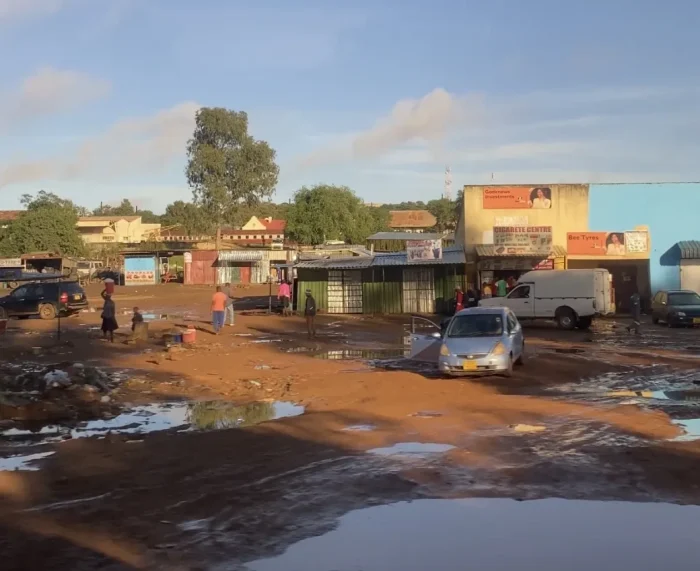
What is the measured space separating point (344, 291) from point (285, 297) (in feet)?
9.97

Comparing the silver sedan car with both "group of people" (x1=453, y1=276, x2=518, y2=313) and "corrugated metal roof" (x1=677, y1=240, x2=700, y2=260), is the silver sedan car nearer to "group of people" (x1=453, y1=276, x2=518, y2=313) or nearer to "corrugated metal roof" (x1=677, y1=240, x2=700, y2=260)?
"group of people" (x1=453, y1=276, x2=518, y2=313)

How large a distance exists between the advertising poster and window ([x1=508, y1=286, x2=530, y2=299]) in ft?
28.4

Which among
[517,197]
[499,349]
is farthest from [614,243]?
[499,349]

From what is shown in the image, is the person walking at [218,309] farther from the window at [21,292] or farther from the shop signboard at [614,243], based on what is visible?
the shop signboard at [614,243]

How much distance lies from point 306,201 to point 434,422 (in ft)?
239

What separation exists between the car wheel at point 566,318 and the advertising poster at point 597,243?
8.92 m

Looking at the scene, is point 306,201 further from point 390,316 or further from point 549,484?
point 549,484

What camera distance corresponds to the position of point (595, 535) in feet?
23.2

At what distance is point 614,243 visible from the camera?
38.6m

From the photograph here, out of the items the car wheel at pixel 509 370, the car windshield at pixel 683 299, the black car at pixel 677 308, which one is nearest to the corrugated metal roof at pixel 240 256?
the black car at pixel 677 308

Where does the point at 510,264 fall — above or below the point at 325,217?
below

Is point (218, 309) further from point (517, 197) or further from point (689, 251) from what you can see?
point (689, 251)

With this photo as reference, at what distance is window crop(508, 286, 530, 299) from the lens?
3089 cm

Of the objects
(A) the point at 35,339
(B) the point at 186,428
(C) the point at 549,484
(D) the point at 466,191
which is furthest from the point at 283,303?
(C) the point at 549,484
